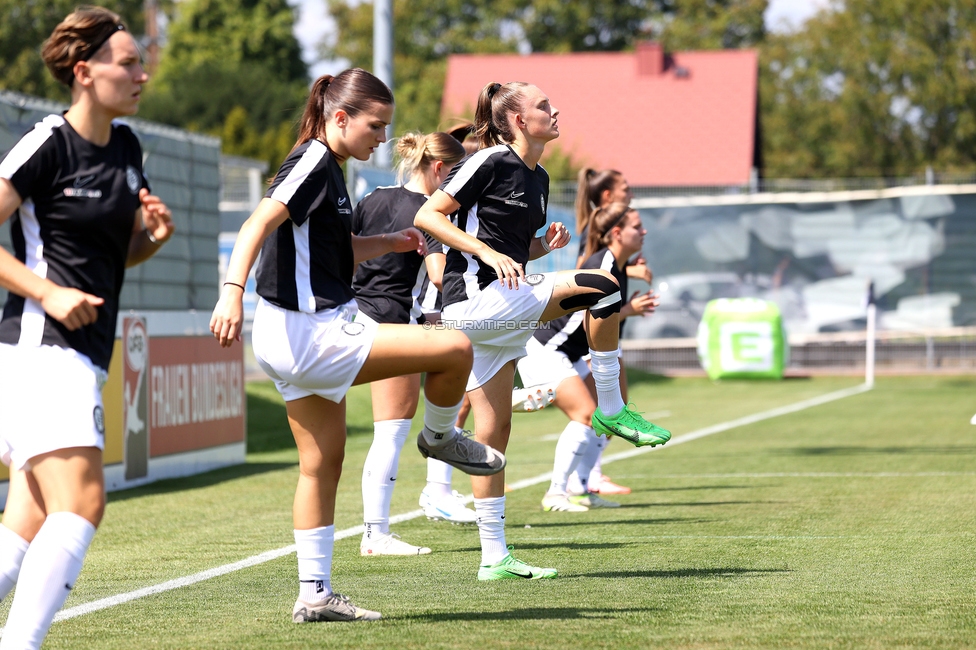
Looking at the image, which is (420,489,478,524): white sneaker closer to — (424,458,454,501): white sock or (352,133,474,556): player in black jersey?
(424,458,454,501): white sock

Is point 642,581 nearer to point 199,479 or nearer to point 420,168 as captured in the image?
point 420,168

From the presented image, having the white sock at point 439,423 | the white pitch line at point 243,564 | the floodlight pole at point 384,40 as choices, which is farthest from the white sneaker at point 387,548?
the floodlight pole at point 384,40

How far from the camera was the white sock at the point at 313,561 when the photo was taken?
4.62 meters

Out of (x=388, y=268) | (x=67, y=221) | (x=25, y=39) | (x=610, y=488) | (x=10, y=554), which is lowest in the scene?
(x=610, y=488)

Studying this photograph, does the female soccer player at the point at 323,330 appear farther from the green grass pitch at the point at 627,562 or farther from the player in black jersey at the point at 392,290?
the player in black jersey at the point at 392,290

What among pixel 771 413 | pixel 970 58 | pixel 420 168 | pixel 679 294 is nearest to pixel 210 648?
pixel 420 168

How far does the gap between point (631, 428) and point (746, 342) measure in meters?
18.1

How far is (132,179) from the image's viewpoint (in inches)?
147

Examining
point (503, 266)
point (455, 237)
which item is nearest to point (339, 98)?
point (455, 237)

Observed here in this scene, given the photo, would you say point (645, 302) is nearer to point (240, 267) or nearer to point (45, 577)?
point (240, 267)

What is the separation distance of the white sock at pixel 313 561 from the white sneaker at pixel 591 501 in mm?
3890

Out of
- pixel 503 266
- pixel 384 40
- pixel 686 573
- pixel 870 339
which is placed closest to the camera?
pixel 503 266

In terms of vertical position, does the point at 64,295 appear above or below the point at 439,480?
above

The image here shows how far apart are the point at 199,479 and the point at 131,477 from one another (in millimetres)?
651
